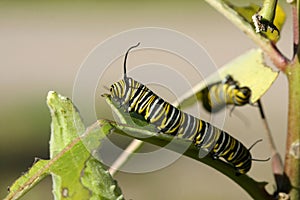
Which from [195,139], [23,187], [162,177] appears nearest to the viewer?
[23,187]

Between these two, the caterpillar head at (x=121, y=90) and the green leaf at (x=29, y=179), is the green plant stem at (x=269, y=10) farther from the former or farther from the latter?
the green leaf at (x=29, y=179)

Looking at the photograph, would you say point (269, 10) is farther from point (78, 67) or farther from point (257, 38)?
point (78, 67)

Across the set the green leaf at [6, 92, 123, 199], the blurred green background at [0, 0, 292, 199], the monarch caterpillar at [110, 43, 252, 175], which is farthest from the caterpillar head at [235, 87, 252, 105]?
the blurred green background at [0, 0, 292, 199]

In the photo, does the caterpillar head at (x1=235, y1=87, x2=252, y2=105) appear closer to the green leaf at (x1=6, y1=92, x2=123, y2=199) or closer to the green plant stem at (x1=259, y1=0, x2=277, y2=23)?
the green plant stem at (x1=259, y1=0, x2=277, y2=23)

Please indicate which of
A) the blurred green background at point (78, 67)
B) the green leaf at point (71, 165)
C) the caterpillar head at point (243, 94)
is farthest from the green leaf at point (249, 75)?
the blurred green background at point (78, 67)

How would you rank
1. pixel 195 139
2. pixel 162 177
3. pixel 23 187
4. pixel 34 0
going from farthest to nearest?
pixel 34 0 → pixel 162 177 → pixel 195 139 → pixel 23 187

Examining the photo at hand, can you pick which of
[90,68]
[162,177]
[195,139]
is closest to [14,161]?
[162,177]

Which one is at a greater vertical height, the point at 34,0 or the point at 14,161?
the point at 34,0

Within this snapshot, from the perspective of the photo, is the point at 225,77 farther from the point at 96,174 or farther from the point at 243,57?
the point at 96,174

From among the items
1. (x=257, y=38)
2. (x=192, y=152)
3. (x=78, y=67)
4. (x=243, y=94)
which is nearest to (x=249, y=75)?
(x=243, y=94)
